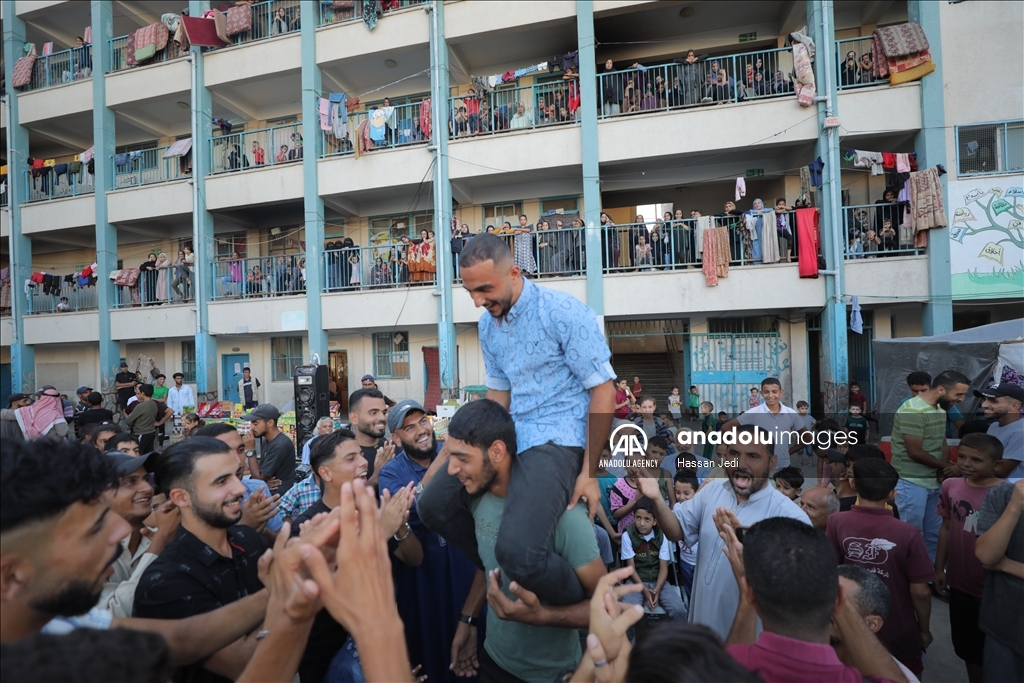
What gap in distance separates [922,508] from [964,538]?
1.65 m

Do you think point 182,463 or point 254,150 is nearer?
point 182,463

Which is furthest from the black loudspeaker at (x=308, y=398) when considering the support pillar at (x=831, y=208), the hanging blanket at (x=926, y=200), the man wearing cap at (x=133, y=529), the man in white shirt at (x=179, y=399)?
the hanging blanket at (x=926, y=200)

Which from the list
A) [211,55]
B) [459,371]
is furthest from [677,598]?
[211,55]

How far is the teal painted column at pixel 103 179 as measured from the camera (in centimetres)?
1591

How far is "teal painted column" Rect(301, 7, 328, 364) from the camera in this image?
45.3 ft

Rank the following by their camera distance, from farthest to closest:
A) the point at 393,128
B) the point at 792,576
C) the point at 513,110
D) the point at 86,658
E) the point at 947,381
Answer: the point at 393,128, the point at 513,110, the point at 947,381, the point at 792,576, the point at 86,658

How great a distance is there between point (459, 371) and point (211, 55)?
36.9 ft

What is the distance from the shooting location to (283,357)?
645 inches

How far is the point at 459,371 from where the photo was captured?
14516 millimetres

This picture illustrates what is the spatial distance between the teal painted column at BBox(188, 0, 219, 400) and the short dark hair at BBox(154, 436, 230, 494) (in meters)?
14.4

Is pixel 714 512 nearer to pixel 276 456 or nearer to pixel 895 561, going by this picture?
pixel 895 561

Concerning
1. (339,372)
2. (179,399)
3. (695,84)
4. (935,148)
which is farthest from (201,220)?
(935,148)

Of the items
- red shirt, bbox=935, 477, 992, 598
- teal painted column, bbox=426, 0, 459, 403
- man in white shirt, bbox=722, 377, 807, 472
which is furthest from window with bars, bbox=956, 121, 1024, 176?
teal painted column, bbox=426, 0, 459, 403

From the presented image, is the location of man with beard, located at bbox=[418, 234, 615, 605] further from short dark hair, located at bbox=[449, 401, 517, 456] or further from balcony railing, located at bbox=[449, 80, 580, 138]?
balcony railing, located at bbox=[449, 80, 580, 138]
